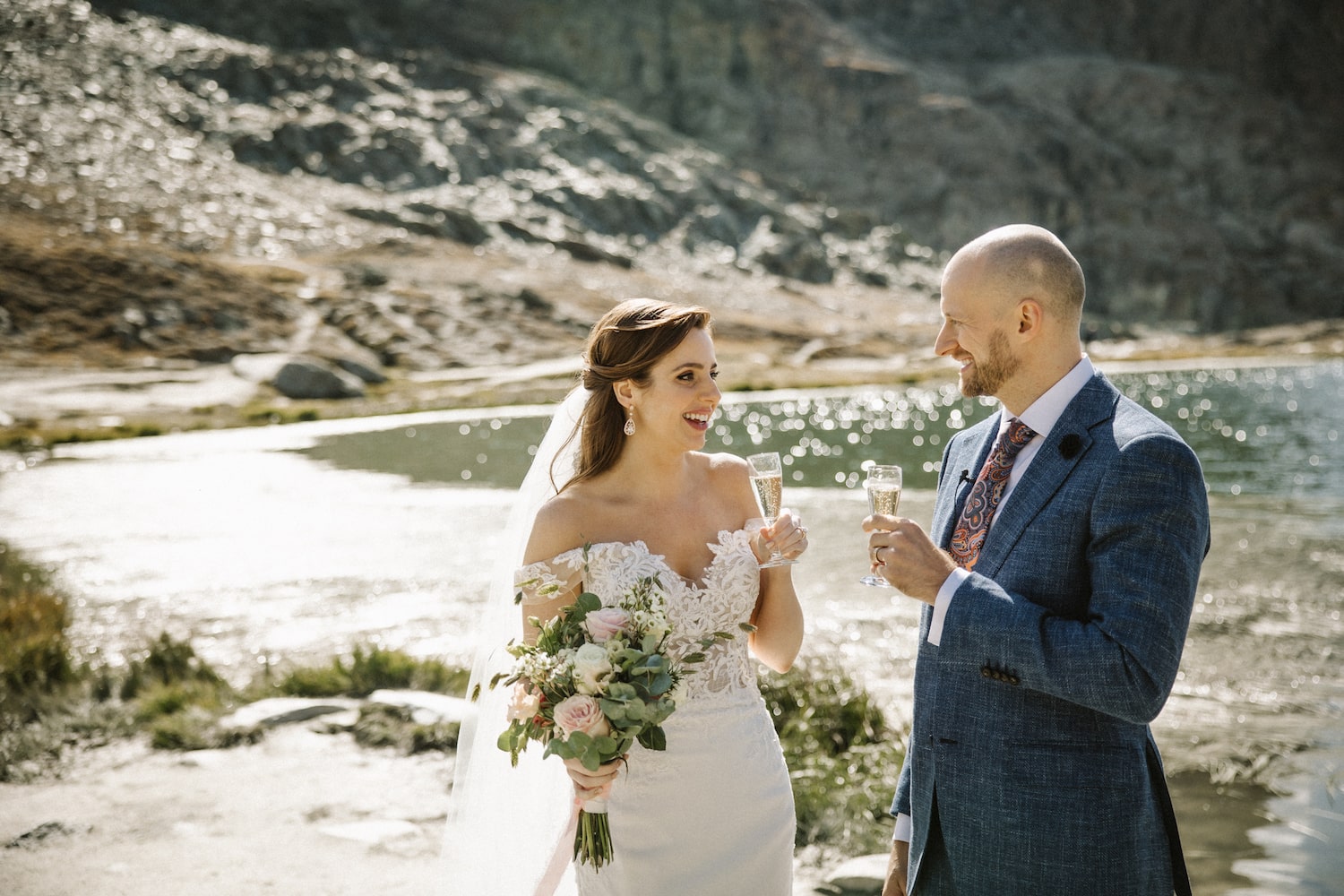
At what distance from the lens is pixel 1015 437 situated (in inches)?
124

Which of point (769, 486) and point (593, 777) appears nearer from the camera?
point (593, 777)

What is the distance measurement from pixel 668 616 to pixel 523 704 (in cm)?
68

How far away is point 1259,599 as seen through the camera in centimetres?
1361

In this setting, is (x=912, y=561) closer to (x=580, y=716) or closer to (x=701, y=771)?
(x=580, y=716)

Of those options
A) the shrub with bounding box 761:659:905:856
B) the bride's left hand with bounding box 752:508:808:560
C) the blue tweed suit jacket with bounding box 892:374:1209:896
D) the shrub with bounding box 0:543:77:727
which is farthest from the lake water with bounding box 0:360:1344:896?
the bride's left hand with bounding box 752:508:808:560

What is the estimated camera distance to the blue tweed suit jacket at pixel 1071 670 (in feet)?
8.61

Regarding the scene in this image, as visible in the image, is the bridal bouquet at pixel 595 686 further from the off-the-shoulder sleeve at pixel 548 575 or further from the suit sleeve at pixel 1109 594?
the suit sleeve at pixel 1109 594

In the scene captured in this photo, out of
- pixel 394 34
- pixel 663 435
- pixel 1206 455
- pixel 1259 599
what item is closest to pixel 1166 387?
pixel 1206 455

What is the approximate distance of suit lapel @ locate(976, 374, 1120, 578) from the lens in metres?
2.87

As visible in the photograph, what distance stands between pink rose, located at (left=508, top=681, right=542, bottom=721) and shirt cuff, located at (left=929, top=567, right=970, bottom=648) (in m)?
1.20

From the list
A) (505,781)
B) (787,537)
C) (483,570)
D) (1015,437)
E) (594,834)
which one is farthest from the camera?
(483,570)

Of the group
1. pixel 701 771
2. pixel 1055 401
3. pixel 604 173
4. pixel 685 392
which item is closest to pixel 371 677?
pixel 701 771

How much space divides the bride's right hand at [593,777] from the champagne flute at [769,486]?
829 millimetres

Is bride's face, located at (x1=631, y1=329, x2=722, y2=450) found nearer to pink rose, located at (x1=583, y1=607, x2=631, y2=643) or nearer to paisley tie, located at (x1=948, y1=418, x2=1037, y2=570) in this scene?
pink rose, located at (x1=583, y1=607, x2=631, y2=643)
